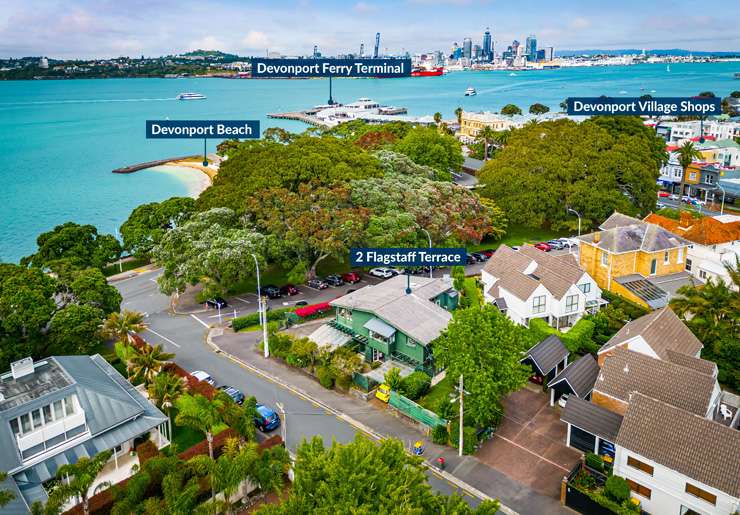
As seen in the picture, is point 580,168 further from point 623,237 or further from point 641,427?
point 641,427

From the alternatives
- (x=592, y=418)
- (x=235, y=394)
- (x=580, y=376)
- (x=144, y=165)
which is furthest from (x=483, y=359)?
(x=144, y=165)

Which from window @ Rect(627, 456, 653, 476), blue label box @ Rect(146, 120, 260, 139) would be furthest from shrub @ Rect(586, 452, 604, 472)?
blue label box @ Rect(146, 120, 260, 139)

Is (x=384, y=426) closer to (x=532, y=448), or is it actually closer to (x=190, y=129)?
(x=532, y=448)

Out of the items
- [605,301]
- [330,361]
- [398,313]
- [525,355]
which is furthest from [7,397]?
[605,301]

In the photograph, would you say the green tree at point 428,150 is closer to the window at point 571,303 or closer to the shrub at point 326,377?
the window at point 571,303

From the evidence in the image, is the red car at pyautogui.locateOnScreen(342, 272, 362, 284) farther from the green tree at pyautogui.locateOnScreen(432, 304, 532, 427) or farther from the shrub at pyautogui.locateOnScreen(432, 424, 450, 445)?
the shrub at pyautogui.locateOnScreen(432, 424, 450, 445)

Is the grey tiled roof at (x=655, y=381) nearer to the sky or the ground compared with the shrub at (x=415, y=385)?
nearer to the sky

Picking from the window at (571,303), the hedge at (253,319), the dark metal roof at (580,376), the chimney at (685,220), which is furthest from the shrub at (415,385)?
the chimney at (685,220)
